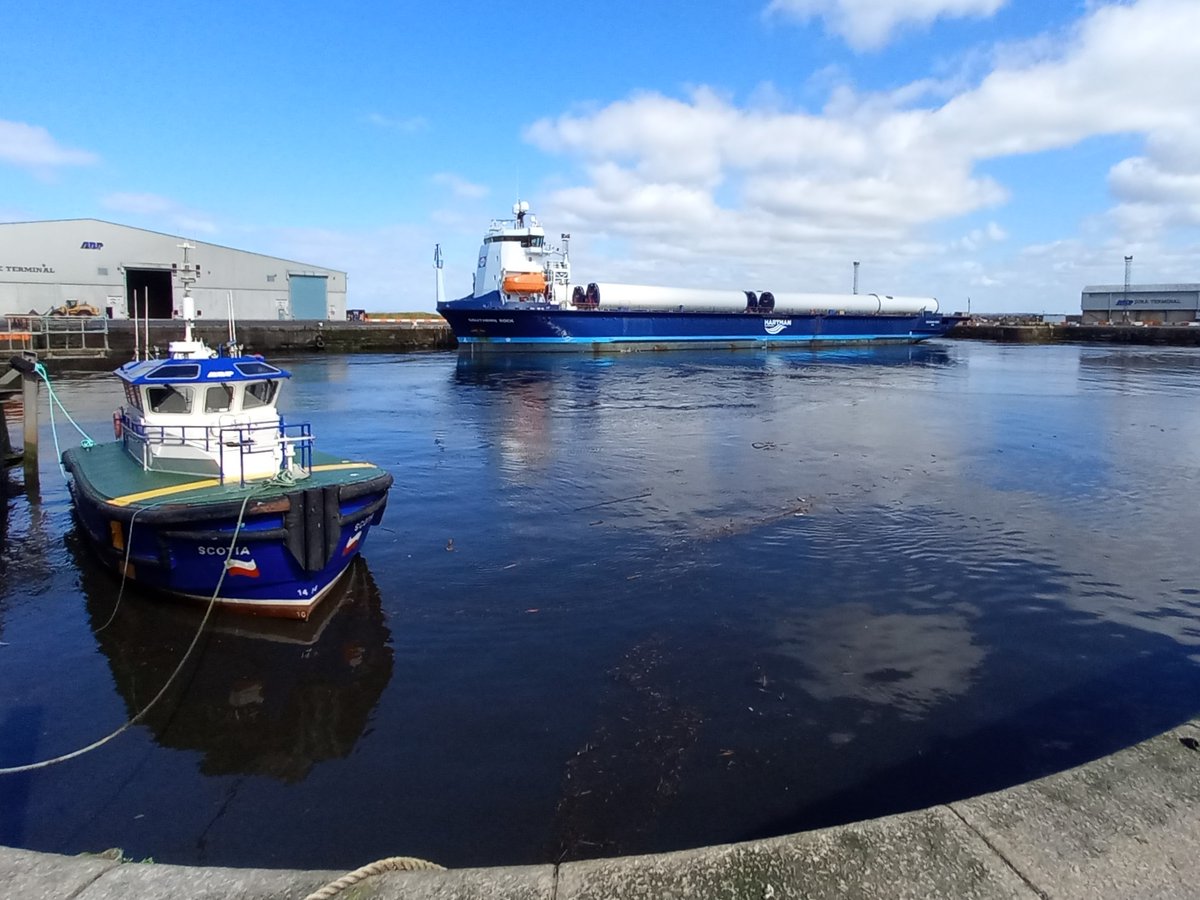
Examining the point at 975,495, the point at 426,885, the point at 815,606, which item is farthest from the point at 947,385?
the point at 426,885

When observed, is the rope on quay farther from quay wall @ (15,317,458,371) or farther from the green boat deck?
quay wall @ (15,317,458,371)

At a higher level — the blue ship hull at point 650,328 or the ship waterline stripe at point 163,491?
the blue ship hull at point 650,328

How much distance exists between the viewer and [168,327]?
50.7 metres

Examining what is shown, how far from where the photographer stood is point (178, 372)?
10289 mm

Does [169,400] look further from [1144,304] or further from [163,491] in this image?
[1144,304]

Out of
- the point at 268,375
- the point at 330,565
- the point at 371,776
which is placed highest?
the point at 268,375

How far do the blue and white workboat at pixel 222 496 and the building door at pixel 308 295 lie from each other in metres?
59.9

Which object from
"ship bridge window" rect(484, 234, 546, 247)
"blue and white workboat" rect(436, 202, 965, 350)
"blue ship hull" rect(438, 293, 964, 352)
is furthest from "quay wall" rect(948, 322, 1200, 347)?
"ship bridge window" rect(484, 234, 546, 247)

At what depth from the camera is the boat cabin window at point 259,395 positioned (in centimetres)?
1074

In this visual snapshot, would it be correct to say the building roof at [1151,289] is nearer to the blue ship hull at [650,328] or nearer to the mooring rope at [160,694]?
the blue ship hull at [650,328]

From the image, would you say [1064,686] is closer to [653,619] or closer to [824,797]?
[824,797]

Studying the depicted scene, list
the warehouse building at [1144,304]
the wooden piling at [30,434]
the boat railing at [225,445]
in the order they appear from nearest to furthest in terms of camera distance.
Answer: the boat railing at [225,445] < the wooden piling at [30,434] < the warehouse building at [1144,304]

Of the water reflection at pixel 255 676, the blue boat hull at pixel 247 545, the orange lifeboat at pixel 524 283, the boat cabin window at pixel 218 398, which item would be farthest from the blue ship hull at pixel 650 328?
the water reflection at pixel 255 676

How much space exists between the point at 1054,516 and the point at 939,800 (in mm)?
9410
